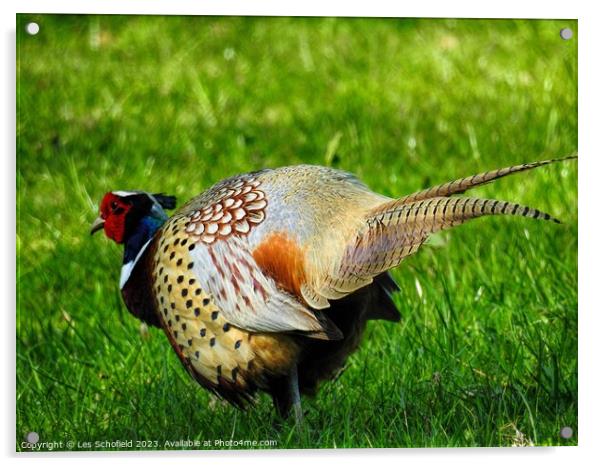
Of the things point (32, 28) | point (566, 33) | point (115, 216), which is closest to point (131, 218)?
point (115, 216)

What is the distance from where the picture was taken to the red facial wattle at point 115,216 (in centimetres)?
247

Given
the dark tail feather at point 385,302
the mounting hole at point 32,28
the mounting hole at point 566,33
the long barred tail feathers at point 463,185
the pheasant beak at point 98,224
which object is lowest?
the dark tail feather at point 385,302

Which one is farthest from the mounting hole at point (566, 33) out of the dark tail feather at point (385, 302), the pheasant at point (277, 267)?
the dark tail feather at point (385, 302)

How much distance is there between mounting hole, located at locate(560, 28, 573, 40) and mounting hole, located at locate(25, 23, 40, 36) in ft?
3.71

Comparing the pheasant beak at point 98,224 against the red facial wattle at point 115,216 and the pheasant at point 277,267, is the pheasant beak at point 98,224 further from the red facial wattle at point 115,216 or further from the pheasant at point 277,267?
the pheasant at point 277,267

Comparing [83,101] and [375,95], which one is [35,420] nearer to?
[83,101]

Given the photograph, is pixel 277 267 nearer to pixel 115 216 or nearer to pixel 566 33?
pixel 115 216

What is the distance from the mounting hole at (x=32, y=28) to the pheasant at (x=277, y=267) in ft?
1.73

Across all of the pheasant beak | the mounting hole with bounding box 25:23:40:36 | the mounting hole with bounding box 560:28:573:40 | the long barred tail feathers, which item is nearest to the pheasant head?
the pheasant beak

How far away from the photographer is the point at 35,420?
8.33ft

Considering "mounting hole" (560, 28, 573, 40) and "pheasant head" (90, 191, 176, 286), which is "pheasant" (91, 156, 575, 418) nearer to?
"pheasant head" (90, 191, 176, 286)

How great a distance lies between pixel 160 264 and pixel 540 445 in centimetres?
88

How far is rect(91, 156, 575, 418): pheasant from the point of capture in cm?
221

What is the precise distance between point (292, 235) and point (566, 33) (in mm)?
853
